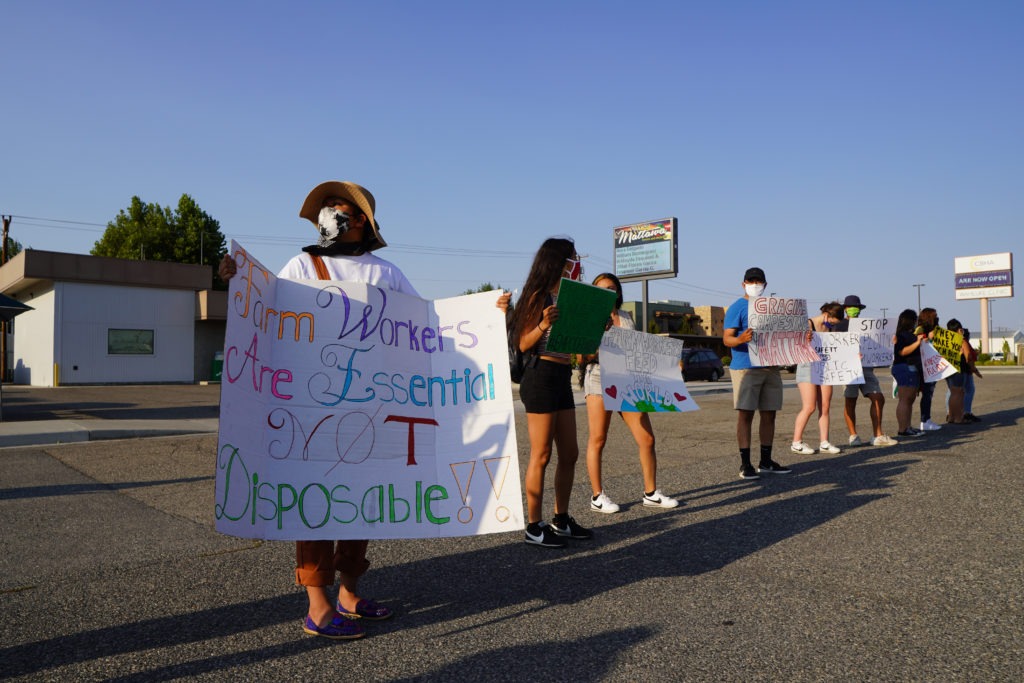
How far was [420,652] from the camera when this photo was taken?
314 centimetres

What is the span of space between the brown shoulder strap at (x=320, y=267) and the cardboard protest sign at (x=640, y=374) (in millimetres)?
2785

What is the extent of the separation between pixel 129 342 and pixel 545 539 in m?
33.6

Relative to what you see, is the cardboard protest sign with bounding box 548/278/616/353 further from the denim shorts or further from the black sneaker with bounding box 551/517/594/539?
the denim shorts

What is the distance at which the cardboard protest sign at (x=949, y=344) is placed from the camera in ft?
38.0

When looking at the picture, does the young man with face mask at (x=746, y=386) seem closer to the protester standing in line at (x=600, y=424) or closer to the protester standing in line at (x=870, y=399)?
the protester standing in line at (x=600, y=424)

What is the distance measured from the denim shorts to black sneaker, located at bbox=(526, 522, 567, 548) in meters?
7.76

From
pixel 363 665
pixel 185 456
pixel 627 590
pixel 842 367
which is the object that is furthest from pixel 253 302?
pixel 842 367

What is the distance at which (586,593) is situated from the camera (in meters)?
3.96

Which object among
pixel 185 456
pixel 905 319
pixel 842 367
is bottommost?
pixel 185 456

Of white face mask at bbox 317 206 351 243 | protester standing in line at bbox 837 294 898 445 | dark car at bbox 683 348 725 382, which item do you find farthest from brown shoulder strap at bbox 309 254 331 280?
dark car at bbox 683 348 725 382

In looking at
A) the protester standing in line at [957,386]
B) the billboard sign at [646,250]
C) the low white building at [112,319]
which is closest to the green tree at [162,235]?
the low white building at [112,319]

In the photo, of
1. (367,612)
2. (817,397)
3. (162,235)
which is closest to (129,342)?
(162,235)

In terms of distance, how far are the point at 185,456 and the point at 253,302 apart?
715 centimetres

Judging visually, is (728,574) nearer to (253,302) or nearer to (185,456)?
(253,302)
